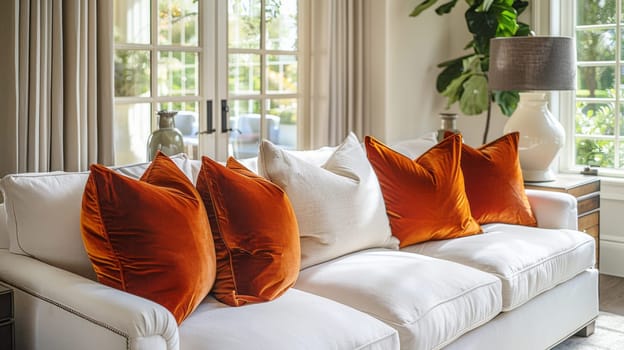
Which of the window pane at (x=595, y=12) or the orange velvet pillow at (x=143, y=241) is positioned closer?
the orange velvet pillow at (x=143, y=241)

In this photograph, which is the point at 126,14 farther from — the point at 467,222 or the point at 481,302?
the point at 481,302

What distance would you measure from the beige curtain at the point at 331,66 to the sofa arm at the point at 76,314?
2.38 metres

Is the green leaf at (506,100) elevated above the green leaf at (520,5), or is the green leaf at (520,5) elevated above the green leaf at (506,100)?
the green leaf at (520,5)

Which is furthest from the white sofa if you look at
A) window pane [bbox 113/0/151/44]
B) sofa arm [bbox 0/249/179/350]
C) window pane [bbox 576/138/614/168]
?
window pane [bbox 576/138/614/168]

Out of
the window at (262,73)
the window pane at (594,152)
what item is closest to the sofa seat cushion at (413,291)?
the window at (262,73)

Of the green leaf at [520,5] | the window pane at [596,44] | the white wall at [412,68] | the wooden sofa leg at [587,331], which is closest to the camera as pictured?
the wooden sofa leg at [587,331]

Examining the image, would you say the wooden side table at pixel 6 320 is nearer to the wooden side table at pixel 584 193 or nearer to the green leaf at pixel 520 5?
the wooden side table at pixel 584 193

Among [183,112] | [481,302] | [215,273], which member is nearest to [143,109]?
[183,112]

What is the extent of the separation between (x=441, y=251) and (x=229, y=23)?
5.63 feet

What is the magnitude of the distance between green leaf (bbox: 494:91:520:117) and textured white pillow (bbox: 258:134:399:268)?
1988mm

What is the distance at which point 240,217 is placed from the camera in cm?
227

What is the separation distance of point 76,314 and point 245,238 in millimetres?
593

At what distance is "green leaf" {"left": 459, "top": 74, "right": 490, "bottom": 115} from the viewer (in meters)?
4.68

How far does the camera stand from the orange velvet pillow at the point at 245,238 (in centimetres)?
224
